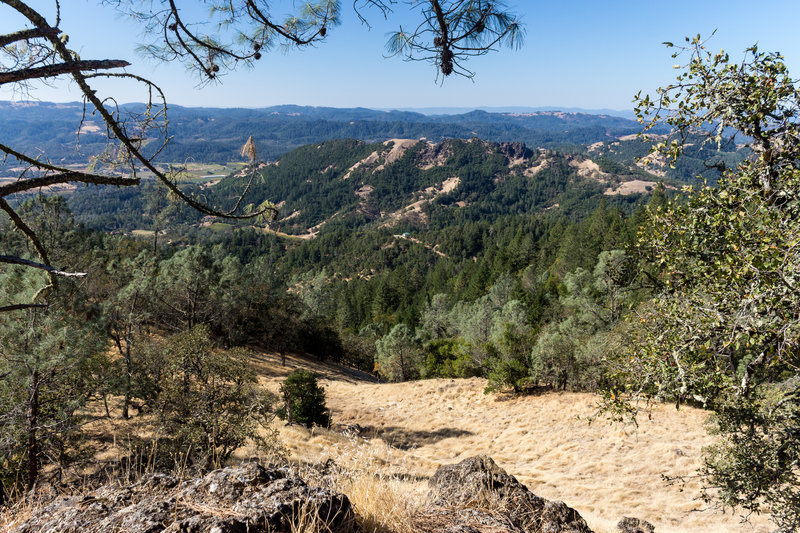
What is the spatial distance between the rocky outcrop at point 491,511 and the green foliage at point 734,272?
167cm

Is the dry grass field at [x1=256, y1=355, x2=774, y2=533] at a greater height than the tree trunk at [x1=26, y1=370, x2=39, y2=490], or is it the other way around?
the tree trunk at [x1=26, y1=370, x2=39, y2=490]

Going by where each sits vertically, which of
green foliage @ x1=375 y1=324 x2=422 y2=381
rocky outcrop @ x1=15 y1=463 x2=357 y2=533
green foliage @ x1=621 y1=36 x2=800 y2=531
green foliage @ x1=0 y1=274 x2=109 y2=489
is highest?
green foliage @ x1=621 y1=36 x2=800 y2=531

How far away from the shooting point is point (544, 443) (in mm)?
16797

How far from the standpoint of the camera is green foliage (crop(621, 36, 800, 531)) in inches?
136

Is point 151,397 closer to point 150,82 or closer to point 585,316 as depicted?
point 150,82

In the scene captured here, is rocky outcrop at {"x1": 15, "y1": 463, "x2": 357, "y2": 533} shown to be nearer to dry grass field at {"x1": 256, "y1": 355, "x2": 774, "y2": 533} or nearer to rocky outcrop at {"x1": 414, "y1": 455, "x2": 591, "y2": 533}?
rocky outcrop at {"x1": 414, "y1": 455, "x2": 591, "y2": 533}

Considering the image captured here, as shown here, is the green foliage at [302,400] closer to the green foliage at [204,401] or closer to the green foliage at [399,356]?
the green foliage at [204,401]

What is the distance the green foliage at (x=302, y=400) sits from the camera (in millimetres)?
17672

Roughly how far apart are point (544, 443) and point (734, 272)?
1558 centimetres

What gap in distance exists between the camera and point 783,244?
3162mm

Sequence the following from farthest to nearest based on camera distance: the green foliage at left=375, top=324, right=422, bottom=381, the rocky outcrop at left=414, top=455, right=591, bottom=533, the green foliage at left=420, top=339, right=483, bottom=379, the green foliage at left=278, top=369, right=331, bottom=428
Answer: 1. the green foliage at left=375, top=324, right=422, bottom=381
2. the green foliage at left=420, top=339, right=483, bottom=379
3. the green foliage at left=278, top=369, right=331, bottom=428
4. the rocky outcrop at left=414, top=455, right=591, bottom=533

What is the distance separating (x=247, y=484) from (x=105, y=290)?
24453 mm

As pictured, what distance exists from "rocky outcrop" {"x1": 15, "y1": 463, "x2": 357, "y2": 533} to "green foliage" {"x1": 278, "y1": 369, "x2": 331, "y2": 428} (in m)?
15.4

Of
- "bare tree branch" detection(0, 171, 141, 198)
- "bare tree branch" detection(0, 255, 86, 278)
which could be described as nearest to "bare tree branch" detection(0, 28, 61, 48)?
"bare tree branch" detection(0, 171, 141, 198)
